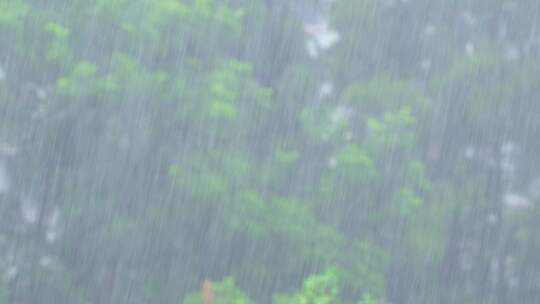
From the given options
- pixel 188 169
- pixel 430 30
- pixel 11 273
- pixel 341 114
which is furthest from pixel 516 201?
pixel 11 273

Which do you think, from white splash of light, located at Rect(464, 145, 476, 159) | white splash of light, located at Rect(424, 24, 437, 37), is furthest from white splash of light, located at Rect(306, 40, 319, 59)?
white splash of light, located at Rect(464, 145, 476, 159)

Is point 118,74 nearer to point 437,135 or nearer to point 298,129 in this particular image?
point 298,129

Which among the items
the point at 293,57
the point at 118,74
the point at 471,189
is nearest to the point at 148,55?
the point at 118,74

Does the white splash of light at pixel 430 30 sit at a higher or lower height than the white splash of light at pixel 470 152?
higher

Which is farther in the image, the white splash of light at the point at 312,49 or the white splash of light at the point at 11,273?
the white splash of light at the point at 312,49

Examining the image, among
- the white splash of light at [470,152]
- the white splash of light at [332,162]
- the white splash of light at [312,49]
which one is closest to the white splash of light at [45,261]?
the white splash of light at [332,162]

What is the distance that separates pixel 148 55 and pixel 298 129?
2043 millimetres

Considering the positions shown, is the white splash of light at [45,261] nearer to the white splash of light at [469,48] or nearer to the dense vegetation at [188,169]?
the dense vegetation at [188,169]

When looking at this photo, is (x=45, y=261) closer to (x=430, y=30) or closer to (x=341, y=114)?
(x=341, y=114)

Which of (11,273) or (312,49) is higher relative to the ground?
(312,49)

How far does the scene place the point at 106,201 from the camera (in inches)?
Result: 368

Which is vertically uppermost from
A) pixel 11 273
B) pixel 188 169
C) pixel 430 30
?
pixel 430 30

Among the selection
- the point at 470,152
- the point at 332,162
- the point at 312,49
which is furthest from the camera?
the point at 470,152

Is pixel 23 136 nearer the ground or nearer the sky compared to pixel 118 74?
nearer the ground
